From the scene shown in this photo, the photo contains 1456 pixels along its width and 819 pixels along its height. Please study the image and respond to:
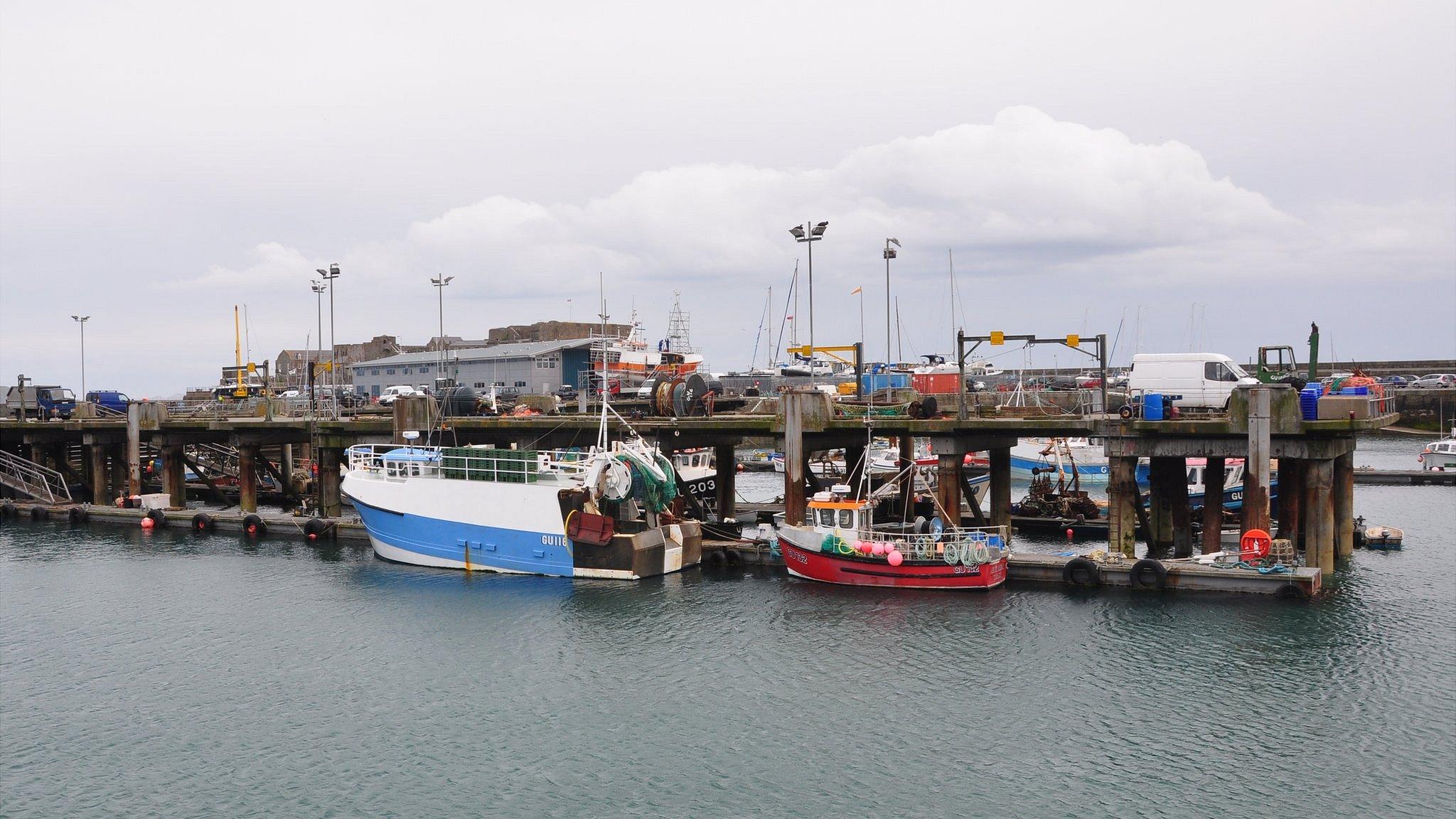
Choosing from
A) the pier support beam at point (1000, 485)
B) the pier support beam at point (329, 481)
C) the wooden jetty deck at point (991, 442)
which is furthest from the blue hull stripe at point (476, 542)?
the pier support beam at point (1000, 485)

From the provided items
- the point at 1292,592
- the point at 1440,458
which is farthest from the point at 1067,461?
the point at 1292,592

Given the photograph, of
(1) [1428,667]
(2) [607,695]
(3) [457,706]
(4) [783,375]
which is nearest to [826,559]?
(2) [607,695]

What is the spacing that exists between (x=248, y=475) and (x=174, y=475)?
704cm

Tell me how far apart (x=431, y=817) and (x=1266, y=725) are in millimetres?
17943

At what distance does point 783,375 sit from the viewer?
77812 millimetres

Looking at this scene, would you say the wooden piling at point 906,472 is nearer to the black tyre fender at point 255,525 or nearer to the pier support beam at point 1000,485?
the pier support beam at point 1000,485

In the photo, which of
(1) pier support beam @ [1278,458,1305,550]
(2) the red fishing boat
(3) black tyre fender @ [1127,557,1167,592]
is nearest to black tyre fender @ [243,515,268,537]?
(2) the red fishing boat

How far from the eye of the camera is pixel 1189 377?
1513 inches

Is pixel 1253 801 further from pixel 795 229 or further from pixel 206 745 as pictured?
pixel 795 229

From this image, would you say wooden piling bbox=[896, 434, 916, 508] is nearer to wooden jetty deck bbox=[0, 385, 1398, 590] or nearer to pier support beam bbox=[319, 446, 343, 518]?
wooden jetty deck bbox=[0, 385, 1398, 590]

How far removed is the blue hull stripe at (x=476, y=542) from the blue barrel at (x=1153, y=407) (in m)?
21.2

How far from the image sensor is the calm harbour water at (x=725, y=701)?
20.7 metres

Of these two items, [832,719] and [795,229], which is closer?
[832,719]

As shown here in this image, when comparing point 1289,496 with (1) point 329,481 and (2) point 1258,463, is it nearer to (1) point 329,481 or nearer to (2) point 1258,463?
(2) point 1258,463
